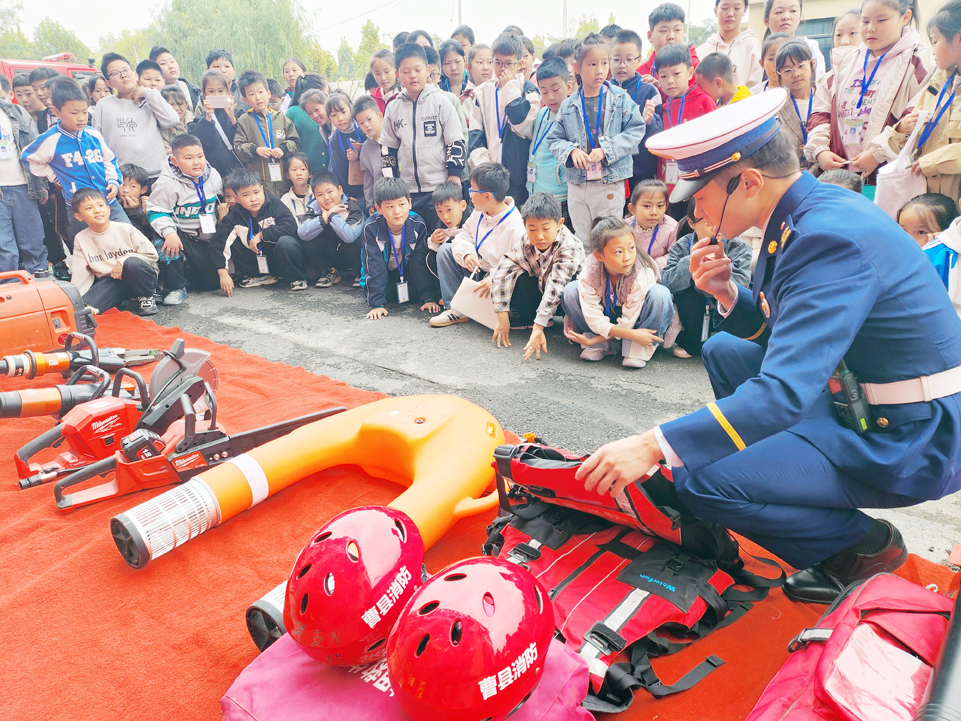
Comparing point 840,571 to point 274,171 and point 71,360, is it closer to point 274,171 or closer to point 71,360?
point 71,360

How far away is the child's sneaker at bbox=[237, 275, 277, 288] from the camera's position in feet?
21.7

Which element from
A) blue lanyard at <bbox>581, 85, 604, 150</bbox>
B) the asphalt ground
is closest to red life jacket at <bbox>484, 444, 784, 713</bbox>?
the asphalt ground

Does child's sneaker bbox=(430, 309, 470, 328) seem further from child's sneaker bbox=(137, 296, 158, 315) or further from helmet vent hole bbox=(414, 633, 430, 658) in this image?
helmet vent hole bbox=(414, 633, 430, 658)

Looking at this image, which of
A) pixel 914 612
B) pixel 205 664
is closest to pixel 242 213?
pixel 205 664

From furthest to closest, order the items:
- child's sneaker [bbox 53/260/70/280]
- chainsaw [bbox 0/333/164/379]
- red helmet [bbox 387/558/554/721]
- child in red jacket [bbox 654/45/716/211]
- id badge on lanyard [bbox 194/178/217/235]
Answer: child's sneaker [bbox 53/260/70/280] → id badge on lanyard [bbox 194/178/217/235] → child in red jacket [bbox 654/45/716/211] → chainsaw [bbox 0/333/164/379] → red helmet [bbox 387/558/554/721]

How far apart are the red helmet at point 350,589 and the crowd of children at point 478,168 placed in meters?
2.65

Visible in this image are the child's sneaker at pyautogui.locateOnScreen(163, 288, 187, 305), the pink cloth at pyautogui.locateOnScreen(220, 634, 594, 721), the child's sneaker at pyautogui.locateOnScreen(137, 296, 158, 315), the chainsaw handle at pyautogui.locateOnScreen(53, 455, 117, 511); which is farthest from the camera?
the child's sneaker at pyautogui.locateOnScreen(163, 288, 187, 305)

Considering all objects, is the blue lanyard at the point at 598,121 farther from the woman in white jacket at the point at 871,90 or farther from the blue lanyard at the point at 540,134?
the woman in white jacket at the point at 871,90

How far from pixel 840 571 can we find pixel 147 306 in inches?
224

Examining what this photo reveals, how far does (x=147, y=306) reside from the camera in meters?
5.64

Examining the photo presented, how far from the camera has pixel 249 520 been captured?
2471 millimetres

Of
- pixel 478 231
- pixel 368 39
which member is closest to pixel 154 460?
pixel 478 231

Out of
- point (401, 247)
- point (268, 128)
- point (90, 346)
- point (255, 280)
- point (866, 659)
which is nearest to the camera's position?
point (866, 659)

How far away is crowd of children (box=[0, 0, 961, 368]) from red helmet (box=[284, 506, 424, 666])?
2651 millimetres
